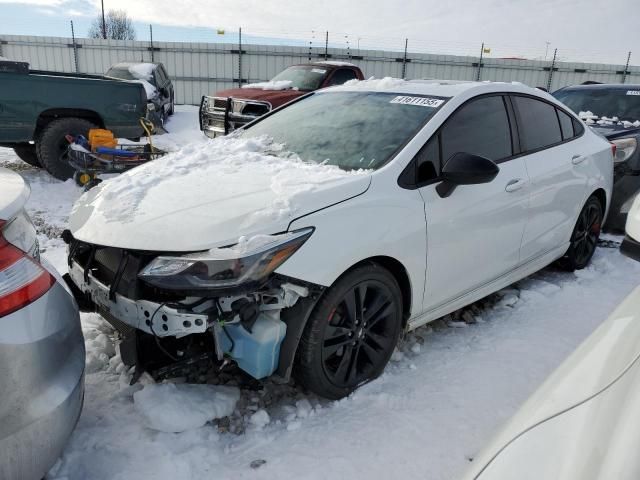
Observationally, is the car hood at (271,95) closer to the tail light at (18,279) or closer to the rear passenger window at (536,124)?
the rear passenger window at (536,124)

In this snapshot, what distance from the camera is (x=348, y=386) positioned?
2689 millimetres

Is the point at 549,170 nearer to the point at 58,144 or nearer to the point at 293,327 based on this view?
the point at 293,327

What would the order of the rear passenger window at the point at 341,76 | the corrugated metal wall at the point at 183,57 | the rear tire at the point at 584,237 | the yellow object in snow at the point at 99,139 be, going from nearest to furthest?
1. the rear tire at the point at 584,237
2. the yellow object in snow at the point at 99,139
3. the rear passenger window at the point at 341,76
4. the corrugated metal wall at the point at 183,57

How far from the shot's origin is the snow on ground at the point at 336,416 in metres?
2.22

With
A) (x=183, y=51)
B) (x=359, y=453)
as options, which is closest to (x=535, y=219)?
(x=359, y=453)

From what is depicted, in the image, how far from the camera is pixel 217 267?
2.11 meters

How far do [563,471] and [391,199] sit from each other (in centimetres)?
173

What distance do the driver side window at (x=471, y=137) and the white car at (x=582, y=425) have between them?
160cm

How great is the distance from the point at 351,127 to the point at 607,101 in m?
4.98

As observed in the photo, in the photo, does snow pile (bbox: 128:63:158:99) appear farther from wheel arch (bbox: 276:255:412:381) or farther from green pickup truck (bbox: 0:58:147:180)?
wheel arch (bbox: 276:255:412:381)

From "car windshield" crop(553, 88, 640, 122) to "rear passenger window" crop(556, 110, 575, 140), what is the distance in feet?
8.36

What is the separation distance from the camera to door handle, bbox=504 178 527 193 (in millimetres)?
3306

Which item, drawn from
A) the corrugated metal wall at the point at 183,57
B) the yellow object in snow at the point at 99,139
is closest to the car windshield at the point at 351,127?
the yellow object in snow at the point at 99,139

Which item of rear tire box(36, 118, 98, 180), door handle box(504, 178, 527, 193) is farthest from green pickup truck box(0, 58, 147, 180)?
door handle box(504, 178, 527, 193)
